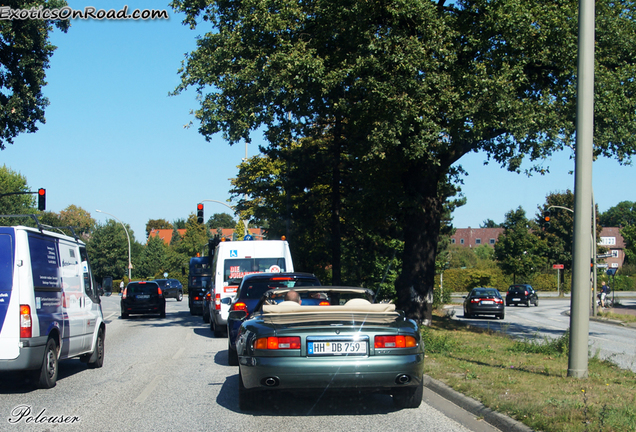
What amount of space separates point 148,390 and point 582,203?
6115 mm

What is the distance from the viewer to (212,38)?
18438 mm

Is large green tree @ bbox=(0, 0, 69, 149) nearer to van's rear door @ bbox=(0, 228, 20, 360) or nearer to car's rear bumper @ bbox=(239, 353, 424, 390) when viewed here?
van's rear door @ bbox=(0, 228, 20, 360)

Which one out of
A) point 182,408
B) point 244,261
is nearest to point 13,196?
point 244,261

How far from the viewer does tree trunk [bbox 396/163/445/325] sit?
18.7 metres

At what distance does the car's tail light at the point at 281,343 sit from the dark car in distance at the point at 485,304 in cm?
2787

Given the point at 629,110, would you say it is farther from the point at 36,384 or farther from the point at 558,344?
the point at 36,384

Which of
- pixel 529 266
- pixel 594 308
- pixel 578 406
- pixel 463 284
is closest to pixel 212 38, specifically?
pixel 578 406

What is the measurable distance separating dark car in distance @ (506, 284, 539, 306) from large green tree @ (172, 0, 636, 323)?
33245 mm

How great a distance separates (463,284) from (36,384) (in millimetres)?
70178

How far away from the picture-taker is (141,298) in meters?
26.8

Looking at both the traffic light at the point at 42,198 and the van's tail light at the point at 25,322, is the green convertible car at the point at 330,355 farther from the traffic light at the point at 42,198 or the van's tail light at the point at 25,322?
the traffic light at the point at 42,198

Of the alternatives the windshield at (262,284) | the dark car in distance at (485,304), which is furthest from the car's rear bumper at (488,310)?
the windshield at (262,284)

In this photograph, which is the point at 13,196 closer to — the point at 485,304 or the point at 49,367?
the point at 485,304

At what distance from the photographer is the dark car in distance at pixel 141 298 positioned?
26.8 metres
